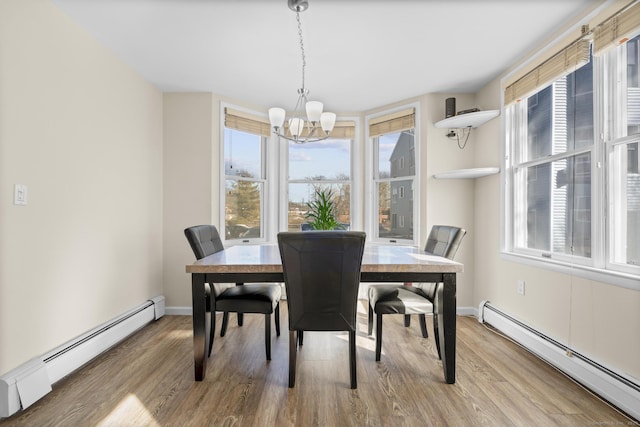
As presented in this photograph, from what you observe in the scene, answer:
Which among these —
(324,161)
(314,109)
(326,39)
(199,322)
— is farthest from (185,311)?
(326,39)

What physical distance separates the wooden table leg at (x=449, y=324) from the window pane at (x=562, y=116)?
4.36 feet

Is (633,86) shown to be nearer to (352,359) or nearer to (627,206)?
(627,206)

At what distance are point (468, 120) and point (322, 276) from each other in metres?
2.37

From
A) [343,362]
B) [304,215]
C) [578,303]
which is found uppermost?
[304,215]

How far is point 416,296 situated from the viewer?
223cm

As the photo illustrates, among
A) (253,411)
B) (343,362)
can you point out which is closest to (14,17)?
(253,411)

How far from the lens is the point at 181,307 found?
11.1 feet

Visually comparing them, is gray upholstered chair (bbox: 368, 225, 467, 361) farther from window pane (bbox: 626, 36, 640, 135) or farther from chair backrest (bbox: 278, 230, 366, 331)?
window pane (bbox: 626, 36, 640, 135)

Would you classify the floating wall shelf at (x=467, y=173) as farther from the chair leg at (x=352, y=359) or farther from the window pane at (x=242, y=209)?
the window pane at (x=242, y=209)

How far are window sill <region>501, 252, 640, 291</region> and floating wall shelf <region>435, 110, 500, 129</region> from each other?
135 centimetres

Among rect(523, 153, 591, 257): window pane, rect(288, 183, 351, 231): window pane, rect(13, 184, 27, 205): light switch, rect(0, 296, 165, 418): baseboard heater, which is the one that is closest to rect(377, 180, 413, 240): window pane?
rect(288, 183, 351, 231): window pane

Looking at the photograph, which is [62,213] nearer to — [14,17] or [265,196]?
[14,17]

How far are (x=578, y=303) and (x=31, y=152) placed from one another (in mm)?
3584

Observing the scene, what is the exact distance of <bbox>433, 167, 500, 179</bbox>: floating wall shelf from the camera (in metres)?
2.91
